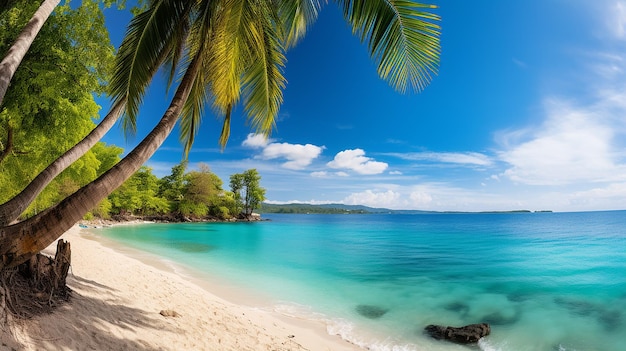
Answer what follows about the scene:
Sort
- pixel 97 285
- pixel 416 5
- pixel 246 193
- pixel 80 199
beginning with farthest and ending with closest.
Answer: pixel 246 193 → pixel 97 285 → pixel 416 5 → pixel 80 199

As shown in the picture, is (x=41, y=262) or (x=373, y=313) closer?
(x=41, y=262)

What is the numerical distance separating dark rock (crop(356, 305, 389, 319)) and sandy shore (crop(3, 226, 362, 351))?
195cm

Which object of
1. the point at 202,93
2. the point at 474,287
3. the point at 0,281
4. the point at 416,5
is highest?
the point at 416,5

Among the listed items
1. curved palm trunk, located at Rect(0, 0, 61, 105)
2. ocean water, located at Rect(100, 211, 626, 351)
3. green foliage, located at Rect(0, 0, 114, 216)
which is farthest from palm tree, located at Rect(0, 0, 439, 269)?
ocean water, located at Rect(100, 211, 626, 351)

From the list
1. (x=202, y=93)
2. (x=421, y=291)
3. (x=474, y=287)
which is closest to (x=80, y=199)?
(x=202, y=93)

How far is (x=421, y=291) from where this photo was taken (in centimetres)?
1235

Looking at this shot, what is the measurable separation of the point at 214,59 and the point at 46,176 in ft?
9.74

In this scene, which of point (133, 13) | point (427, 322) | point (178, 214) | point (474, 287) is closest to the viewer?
point (133, 13)

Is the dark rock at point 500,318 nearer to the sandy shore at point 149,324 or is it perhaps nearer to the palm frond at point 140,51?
the sandy shore at point 149,324

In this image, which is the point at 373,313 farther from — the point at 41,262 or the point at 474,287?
the point at 41,262

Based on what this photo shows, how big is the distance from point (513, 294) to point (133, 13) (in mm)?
15738

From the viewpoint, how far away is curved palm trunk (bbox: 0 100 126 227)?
3979 millimetres

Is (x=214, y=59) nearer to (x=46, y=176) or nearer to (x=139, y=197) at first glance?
(x=46, y=176)

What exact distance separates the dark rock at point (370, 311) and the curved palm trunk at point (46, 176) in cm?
764
